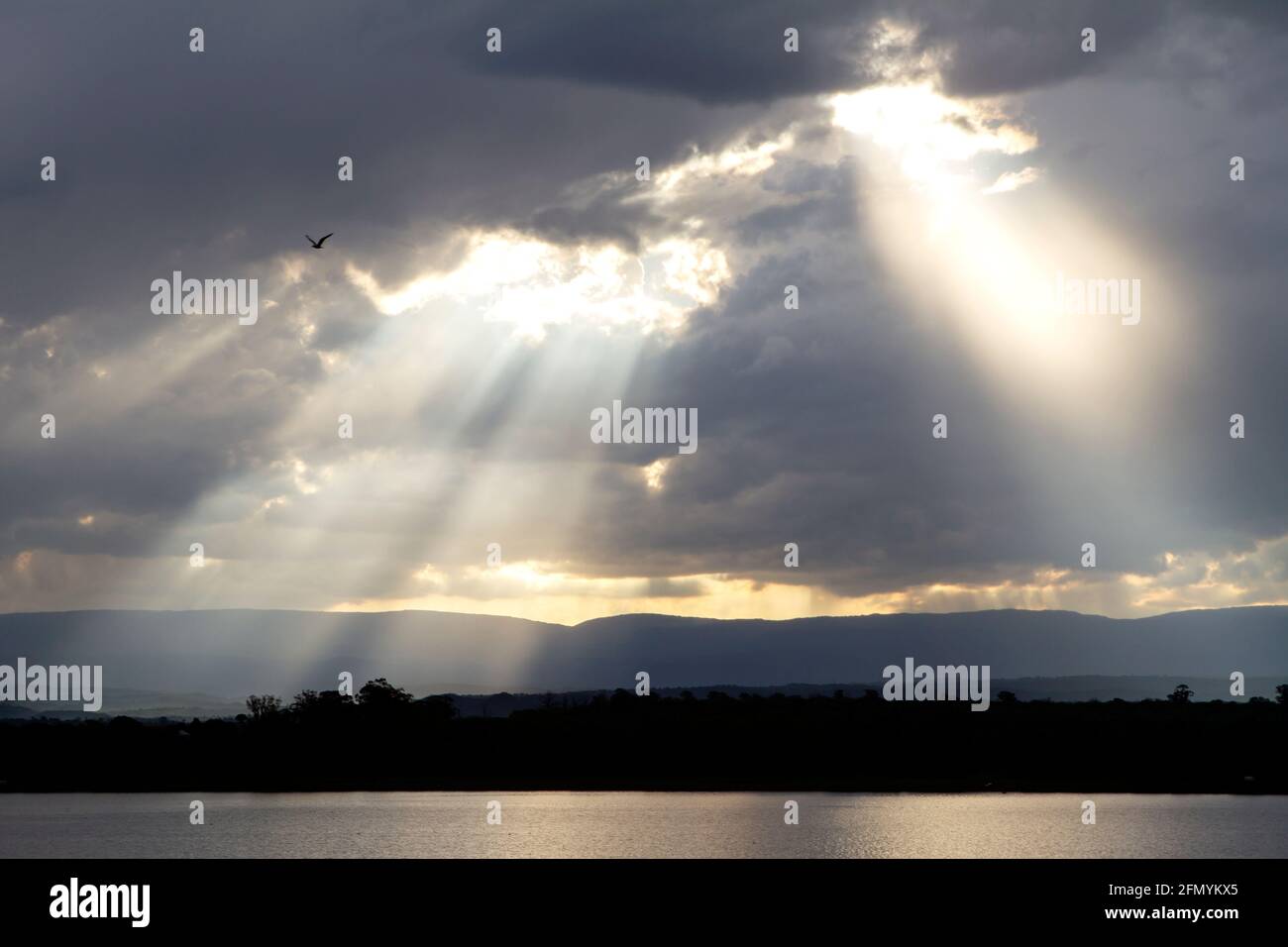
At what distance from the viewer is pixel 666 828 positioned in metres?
123

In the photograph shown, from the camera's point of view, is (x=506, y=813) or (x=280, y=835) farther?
(x=506, y=813)

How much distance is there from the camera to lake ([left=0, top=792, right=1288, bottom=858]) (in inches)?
3967

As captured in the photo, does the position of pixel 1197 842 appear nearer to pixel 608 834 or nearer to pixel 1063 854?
pixel 1063 854

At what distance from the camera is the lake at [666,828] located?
10075cm

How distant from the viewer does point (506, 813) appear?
488ft
